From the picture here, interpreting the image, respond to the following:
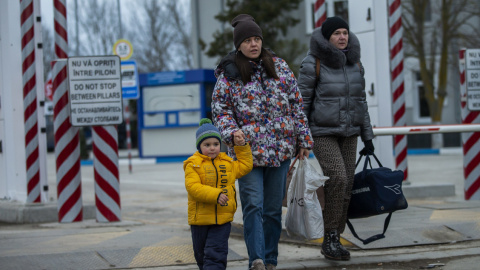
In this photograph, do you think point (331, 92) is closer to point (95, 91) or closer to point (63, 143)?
point (95, 91)

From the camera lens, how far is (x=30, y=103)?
30.7 ft

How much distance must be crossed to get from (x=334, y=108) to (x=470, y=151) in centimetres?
444

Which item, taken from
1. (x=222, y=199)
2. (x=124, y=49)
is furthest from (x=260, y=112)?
(x=124, y=49)

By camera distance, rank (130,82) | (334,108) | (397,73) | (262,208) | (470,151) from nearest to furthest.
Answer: (262,208) < (334,108) < (470,151) < (397,73) < (130,82)

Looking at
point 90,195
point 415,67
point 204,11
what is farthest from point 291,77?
point 204,11

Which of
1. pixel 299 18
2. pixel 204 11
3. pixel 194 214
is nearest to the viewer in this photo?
pixel 194 214

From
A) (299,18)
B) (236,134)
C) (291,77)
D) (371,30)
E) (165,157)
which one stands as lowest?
(165,157)

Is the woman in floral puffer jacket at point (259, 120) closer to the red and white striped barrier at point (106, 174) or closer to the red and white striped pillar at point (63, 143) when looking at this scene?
the red and white striped barrier at point (106, 174)

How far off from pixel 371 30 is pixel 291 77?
164 inches

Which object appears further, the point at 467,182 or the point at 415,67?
the point at 415,67

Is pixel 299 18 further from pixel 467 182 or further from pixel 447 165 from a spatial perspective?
pixel 467 182

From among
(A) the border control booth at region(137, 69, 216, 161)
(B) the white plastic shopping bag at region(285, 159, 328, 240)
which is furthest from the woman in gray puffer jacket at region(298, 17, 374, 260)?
(A) the border control booth at region(137, 69, 216, 161)

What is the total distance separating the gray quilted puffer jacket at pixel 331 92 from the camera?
19.3 ft

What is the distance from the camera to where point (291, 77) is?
A: 5.51 m
